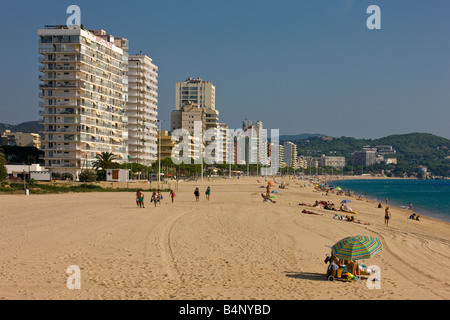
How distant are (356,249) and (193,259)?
5136 millimetres

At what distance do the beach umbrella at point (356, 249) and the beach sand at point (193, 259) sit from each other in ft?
2.65

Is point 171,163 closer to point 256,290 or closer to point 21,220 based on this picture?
point 21,220

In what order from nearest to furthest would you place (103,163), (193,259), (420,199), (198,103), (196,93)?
(193,259) < (103,163) < (420,199) < (198,103) < (196,93)

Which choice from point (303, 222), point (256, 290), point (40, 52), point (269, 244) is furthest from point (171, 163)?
point (256, 290)

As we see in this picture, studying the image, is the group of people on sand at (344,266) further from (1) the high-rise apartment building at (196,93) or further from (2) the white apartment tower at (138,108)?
(1) the high-rise apartment building at (196,93)

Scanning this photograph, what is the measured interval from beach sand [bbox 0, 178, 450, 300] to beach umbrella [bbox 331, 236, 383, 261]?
807mm

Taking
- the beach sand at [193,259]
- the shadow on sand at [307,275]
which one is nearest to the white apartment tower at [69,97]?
the beach sand at [193,259]

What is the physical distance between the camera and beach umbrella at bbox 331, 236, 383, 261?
1158cm


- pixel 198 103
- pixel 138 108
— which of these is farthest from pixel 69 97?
pixel 198 103

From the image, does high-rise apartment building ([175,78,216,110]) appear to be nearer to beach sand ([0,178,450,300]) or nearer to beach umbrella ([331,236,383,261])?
beach sand ([0,178,450,300])

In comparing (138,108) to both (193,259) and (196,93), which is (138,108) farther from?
(193,259)

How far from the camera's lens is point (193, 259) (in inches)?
531

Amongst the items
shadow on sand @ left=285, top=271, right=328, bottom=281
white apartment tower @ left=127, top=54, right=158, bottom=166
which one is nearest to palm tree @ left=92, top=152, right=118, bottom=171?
white apartment tower @ left=127, top=54, right=158, bottom=166
